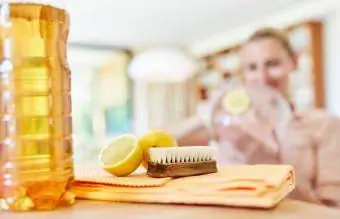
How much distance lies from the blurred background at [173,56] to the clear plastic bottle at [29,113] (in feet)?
4.27

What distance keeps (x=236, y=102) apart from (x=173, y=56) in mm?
3036

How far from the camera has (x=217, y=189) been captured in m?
0.58

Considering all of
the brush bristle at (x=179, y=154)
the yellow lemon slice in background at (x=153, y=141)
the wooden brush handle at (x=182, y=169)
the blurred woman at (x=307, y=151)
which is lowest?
the blurred woman at (x=307, y=151)

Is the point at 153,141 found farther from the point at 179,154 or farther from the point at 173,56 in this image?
the point at 173,56

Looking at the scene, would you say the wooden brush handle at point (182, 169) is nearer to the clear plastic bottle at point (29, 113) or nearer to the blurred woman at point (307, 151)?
the clear plastic bottle at point (29, 113)

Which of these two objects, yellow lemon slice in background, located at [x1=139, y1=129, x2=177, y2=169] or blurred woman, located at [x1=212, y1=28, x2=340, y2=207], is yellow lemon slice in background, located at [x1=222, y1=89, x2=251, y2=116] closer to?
blurred woman, located at [x1=212, y1=28, x2=340, y2=207]

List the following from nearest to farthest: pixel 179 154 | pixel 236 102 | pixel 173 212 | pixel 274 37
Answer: pixel 173 212 → pixel 179 154 → pixel 236 102 → pixel 274 37

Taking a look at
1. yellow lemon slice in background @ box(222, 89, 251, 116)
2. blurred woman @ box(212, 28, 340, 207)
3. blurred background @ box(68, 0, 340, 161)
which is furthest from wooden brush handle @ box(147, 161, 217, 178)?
blurred background @ box(68, 0, 340, 161)

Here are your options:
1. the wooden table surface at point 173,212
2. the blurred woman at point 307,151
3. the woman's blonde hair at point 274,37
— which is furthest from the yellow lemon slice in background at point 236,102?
the wooden table surface at point 173,212

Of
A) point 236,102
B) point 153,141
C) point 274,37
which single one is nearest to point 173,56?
point 274,37

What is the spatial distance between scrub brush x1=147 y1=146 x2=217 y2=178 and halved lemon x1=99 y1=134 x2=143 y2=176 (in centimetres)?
4

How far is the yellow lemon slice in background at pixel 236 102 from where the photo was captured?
5.69 feet

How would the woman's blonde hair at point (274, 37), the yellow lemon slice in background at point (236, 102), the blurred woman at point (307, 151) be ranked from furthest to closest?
the woman's blonde hair at point (274, 37)
the yellow lemon slice in background at point (236, 102)
the blurred woman at point (307, 151)

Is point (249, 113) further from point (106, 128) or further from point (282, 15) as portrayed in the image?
point (106, 128)
